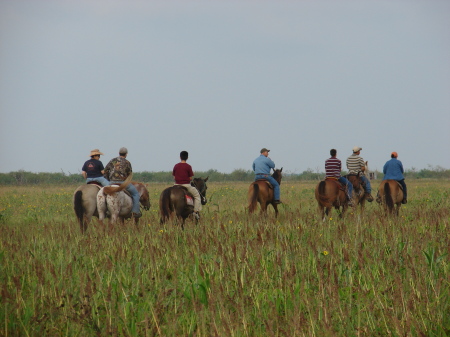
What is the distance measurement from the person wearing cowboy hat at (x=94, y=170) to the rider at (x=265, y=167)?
455 cm

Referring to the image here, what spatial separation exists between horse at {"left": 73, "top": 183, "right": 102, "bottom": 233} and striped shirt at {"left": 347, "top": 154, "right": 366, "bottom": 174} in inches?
308

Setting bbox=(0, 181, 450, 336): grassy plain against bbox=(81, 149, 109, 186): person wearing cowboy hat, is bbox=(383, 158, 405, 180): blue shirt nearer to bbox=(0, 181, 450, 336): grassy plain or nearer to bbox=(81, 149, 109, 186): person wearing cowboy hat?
bbox=(0, 181, 450, 336): grassy plain

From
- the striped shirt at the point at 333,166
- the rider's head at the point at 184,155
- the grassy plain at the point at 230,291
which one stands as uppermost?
the rider's head at the point at 184,155

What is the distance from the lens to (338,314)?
16.1 ft

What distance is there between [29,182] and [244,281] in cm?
6529

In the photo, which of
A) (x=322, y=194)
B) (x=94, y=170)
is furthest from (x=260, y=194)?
(x=94, y=170)

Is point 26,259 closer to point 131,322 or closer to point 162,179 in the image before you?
point 131,322

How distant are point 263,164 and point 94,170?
4.94 m

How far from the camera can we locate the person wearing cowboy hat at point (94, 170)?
14.0 metres

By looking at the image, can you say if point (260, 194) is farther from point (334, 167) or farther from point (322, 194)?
point (334, 167)

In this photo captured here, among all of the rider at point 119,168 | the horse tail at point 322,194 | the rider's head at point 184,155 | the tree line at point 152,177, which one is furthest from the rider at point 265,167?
the tree line at point 152,177

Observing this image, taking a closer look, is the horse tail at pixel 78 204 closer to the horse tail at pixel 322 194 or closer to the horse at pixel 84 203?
the horse at pixel 84 203

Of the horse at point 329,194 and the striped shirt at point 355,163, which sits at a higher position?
the striped shirt at point 355,163

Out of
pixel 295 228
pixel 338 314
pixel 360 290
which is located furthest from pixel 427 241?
pixel 338 314
